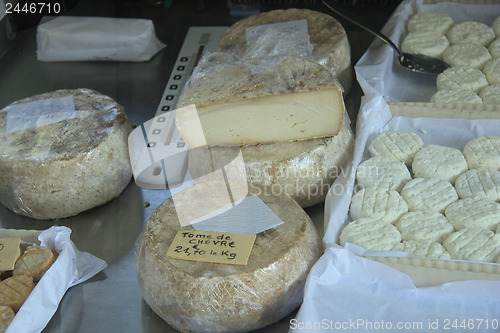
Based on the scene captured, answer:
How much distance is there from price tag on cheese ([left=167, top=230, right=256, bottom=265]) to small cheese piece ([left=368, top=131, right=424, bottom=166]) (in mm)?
615

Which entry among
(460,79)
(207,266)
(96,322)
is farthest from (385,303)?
(460,79)

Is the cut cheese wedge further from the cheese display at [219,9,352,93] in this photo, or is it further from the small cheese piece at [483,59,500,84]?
the small cheese piece at [483,59,500,84]

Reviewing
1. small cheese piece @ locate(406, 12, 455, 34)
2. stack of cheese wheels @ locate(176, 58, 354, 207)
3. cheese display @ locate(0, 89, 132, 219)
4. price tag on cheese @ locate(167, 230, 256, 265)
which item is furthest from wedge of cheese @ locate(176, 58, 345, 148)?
small cheese piece @ locate(406, 12, 455, 34)

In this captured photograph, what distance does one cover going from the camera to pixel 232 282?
4.64 feet

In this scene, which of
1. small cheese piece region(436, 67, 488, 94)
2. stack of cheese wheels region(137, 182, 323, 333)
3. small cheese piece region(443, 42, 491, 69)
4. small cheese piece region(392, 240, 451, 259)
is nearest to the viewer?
stack of cheese wheels region(137, 182, 323, 333)

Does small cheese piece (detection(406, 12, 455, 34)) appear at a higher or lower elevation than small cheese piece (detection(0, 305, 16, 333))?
higher

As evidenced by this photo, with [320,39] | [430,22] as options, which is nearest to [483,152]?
[320,39]

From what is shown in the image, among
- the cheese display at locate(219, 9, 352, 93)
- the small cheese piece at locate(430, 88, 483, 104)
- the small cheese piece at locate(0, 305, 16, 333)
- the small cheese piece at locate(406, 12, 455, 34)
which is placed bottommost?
the small cheese piece at locate(430, 88, 483, 104)

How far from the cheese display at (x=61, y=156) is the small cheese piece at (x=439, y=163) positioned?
99cm

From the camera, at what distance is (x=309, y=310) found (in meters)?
1.40

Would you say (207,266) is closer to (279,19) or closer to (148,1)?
(279,19)

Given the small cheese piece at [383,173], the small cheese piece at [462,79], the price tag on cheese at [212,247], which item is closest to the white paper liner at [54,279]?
the price tag on cheese at [212,247]

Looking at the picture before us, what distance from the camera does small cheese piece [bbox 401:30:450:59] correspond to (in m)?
2.38

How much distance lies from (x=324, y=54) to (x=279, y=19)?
352 millimetres
